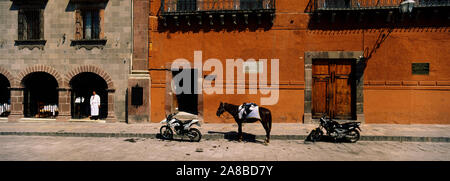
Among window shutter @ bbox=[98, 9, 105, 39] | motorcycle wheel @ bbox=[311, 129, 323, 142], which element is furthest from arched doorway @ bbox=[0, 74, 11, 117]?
motorcycle wheel @ bbox=[311, 129, 323, 142]

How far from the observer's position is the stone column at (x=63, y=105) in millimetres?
12703

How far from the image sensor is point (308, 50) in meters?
11.8

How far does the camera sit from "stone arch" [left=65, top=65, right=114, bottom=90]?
40.8 ft

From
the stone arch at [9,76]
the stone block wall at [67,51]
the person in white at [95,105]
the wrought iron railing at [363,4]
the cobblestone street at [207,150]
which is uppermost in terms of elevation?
the wrought iron railing at [363,4]

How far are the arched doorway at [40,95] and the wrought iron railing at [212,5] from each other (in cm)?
800

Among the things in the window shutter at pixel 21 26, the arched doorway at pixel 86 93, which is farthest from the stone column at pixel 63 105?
the window shutter at pixel 21 26

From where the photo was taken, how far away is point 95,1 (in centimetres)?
1249

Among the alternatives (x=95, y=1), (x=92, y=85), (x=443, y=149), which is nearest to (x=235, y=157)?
(x=443, y=149)

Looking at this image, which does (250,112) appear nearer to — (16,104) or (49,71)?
(49,71)

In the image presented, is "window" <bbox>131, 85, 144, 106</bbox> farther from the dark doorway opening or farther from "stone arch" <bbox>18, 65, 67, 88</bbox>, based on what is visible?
"stone arch" <bbox>18, 65, 67, 88</bbox>

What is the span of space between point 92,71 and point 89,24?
2.55 meters

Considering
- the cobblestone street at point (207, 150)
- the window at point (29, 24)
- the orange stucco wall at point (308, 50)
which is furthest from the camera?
the window at point (29, 24)

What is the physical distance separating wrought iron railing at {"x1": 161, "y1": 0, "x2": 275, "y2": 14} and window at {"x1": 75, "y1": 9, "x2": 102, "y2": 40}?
3741mm

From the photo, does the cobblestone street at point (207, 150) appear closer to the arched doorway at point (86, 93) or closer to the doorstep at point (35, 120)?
the doorstep at point (35, 120)
